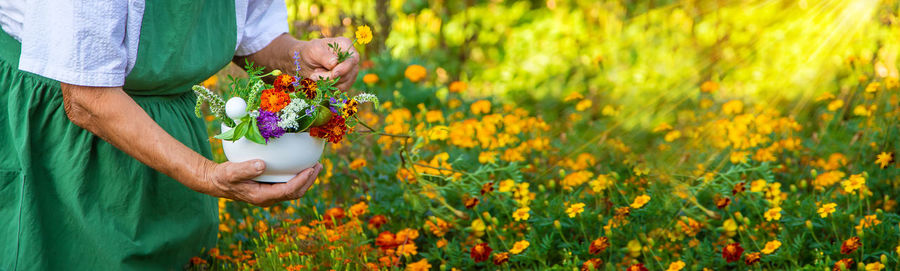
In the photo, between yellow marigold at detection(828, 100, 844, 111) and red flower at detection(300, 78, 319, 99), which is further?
yellow marigold at detection(828, 100, 844, 111)

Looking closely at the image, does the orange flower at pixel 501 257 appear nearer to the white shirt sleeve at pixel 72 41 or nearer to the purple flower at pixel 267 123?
the purple flower at pixel 267 123

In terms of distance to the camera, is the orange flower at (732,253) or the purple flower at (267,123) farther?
the orange flower at (732,253)

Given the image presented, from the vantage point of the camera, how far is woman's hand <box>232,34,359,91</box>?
151cm

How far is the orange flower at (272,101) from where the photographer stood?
3.88 feet

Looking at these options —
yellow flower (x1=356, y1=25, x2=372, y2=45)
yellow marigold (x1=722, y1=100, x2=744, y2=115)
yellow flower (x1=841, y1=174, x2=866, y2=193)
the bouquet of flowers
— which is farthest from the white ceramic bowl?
yellow marigold (x1=722, y1=100, x2=744, y2=115)

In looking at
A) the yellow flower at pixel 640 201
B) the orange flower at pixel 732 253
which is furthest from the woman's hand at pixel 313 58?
the orange flower at pixel 732 253

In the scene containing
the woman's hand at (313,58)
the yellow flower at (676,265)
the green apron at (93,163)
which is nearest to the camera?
the green apron at (93,163)

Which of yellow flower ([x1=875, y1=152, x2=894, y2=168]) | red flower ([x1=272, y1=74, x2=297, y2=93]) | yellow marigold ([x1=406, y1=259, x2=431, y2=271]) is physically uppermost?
red flower ([x1=272, y1=74, x2=297, y2=93])

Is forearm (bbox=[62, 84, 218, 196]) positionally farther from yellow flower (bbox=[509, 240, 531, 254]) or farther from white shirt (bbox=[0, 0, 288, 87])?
yellow flower (bbox=[509, 240, 531, 254])

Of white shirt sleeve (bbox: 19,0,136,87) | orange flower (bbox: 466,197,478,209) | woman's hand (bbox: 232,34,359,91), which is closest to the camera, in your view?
white shirt sleeve (bbox: 19,0,136,87)

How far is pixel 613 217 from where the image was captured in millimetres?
1976

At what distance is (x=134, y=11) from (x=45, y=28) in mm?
138

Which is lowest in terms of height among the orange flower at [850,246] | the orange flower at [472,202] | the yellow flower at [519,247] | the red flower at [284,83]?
the yellow flower at [519,247]

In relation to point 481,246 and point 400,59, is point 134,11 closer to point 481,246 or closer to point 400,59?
point 481,246
